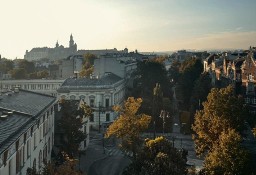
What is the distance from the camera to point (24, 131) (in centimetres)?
3331

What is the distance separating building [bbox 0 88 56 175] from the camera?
1182 inches

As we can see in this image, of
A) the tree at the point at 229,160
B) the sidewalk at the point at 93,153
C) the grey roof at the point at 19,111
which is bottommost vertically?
the sidewalk at the point at 93,153

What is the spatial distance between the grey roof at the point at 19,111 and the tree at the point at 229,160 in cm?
1826

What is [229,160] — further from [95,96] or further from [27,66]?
[27,66]

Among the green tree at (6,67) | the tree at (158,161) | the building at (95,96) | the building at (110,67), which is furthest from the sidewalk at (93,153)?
the green tree at (6,67)

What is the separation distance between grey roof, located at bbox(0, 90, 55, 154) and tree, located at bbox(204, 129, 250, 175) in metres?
18.3

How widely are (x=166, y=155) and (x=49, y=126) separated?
21.8 metres

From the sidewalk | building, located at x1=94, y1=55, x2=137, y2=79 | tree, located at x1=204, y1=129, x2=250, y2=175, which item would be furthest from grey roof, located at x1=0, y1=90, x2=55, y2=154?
building, located at x1=94, y1=55, x2=137, y2=79

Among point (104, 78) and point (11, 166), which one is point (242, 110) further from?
point (104, 78)

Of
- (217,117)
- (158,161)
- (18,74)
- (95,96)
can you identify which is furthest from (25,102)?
(18,74)

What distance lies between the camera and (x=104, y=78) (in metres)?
87.4

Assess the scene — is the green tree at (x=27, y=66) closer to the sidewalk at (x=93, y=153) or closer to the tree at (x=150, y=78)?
the tree at (x=150, y=78)

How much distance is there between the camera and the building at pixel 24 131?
30.0m

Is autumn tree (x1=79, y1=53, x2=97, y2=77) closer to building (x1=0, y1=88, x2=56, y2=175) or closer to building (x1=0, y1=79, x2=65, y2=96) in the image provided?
building (x1=0, y1=79, x2=65, y2=96)
